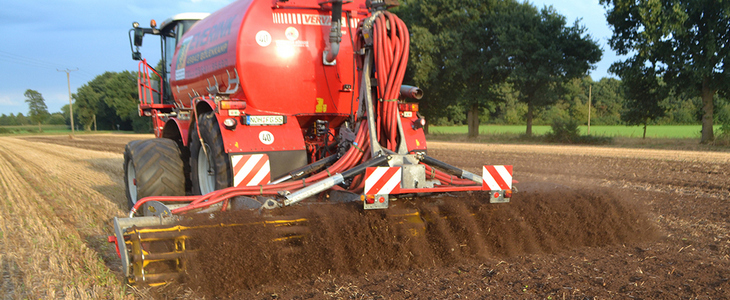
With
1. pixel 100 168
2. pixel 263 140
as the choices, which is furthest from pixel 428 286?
pixel 100 168

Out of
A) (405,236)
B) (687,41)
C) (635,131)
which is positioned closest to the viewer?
(405,236)

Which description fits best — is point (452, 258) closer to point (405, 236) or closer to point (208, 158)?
point (405, 236)

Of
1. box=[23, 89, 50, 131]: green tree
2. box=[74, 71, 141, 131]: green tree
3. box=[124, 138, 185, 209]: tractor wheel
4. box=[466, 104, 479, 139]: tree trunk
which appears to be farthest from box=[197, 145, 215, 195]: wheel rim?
box=[23, 89, 50, 131]: green tree

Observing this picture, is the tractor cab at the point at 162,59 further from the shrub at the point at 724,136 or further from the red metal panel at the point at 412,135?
the shrub at the point at 724,136

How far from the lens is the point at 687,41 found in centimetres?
1905

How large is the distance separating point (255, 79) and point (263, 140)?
702 mm

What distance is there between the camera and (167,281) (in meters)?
3.38

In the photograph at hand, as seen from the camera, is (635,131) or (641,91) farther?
(635,131)

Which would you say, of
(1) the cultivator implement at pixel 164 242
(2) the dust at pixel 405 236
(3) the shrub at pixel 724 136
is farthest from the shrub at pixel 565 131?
(1) the cultivator implement at pixel 164 242

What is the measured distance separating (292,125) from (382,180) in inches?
Result: 71.3

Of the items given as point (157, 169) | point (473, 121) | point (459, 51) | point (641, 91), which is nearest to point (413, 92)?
point (157, 169)

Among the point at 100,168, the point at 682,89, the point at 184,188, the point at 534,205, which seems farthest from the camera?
the point at 682,89

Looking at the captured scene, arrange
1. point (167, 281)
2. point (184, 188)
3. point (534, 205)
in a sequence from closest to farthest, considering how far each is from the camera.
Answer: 1. point (167, 281)
2. point (534, 205)
3. point (184, 188)

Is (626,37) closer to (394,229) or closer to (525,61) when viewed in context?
(525,61)
